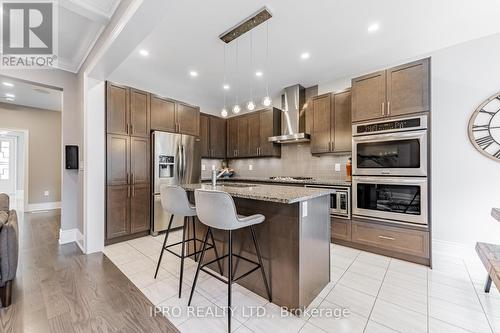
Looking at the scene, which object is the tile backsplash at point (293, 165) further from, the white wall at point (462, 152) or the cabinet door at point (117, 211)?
the cabinet door at point (117, 211)

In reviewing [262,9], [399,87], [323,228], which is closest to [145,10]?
[262,9]

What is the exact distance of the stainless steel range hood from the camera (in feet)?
13.5

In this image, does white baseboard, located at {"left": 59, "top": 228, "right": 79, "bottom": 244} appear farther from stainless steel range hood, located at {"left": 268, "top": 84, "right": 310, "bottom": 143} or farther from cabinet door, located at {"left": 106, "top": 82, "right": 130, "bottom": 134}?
stainless steel range hood, located at {"left": 268, "top": 84, "right": 310, "bottom": 143}

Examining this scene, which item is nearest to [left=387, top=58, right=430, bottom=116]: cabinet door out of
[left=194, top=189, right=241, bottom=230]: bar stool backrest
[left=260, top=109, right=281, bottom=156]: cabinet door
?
[left=260, top=109, right=281, bottom=156]: cabinet door

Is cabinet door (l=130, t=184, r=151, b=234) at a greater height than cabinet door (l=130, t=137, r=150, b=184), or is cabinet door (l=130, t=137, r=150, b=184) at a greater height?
cabinet door (l=130, t=137, r=150, b=184)

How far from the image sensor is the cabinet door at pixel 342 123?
336 cm

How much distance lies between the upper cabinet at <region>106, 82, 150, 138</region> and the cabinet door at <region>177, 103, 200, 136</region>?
0.60 m

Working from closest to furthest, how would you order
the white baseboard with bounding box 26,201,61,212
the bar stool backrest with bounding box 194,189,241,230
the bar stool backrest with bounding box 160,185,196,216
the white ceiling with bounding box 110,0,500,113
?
the bar stool backrest with bounding box 194,189,241,230
the bar stool backrest with bounding box 160,185,196,216
the white ceiling with bounding box 110,0,500,113
the white baseboard with bounding box 26,201,61,212

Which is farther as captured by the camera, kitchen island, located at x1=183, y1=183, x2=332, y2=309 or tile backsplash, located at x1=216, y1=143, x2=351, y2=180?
tile backsplash, located at x1=216, y1=143, x2=351, y2=180

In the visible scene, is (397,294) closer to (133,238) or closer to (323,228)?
(323,228)

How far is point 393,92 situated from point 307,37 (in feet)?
4.25

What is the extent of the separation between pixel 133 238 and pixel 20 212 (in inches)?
165

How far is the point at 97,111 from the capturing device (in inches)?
117

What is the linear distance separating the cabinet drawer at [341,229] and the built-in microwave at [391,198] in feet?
0.70
